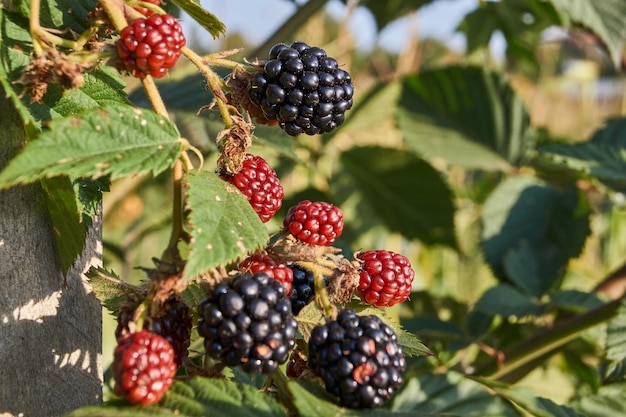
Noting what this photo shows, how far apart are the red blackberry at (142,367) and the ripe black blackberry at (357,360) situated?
4.3 inches

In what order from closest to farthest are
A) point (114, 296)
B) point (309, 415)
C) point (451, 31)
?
1. point (309, 415)
2. point (114, 296)
3. point (451, 31)

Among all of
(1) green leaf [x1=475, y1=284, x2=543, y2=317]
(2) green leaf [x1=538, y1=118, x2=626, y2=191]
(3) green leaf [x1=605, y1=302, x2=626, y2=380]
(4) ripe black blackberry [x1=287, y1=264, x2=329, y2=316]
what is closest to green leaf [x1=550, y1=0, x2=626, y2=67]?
(2) green leaf [x1=538, y1=118, x2=626, y2=191]

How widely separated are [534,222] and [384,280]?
3.23ft

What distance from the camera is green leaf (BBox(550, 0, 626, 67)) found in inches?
52.5

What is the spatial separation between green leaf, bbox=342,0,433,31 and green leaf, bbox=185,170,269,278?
116cm

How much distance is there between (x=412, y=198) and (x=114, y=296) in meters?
1.13

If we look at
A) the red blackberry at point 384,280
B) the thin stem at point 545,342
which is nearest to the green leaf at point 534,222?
the thin stem at point 545,342

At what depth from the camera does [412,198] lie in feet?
5.48

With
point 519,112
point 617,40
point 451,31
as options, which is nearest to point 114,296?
point 617,40

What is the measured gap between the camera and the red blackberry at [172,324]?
0.53 metres

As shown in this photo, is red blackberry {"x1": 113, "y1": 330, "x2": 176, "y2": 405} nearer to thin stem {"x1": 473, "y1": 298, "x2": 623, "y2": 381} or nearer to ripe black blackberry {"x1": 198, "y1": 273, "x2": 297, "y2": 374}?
ripe black blackberry {"x1": 198, "y1": 273, "x2": 297, "y2": 374}

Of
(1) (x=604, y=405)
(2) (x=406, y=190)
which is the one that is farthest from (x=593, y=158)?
(2) (x=406, y=190)

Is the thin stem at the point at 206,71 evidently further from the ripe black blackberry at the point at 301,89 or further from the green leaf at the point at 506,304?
the green leaf at the point at 506,304

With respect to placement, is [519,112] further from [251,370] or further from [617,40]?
[251,370]
